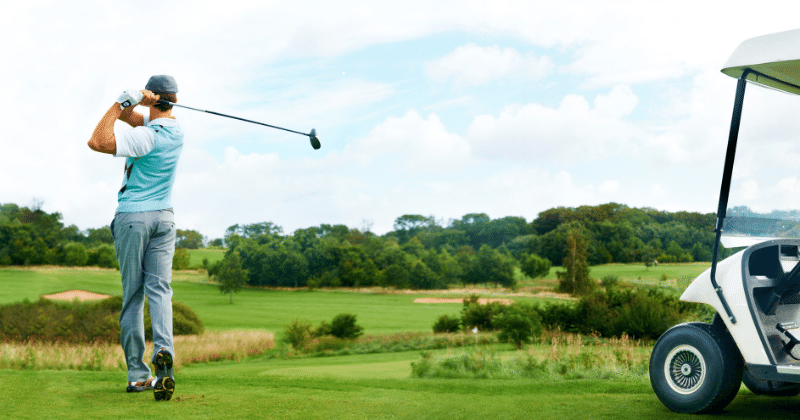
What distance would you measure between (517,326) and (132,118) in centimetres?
1344

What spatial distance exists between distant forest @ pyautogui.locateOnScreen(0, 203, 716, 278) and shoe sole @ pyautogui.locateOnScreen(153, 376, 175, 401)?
24.7 meters

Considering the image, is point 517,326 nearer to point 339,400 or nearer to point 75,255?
point 339,400

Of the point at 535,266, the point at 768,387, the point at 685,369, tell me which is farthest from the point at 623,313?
the point at 685,369

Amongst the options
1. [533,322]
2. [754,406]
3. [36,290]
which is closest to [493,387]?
[754,406]

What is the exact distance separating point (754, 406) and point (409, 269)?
28.2 metres

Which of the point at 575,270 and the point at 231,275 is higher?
the point at 575,270

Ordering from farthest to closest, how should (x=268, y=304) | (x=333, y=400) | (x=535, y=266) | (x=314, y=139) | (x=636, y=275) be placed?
(x=268, y=304) → (x=535, y=266) → (x=636, y=275) → (x=314, y=139) → (x=333, y=400)

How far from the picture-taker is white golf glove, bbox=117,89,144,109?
3.78 metres

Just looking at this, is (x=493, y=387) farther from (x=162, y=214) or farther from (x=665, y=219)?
(x=665, y=219)

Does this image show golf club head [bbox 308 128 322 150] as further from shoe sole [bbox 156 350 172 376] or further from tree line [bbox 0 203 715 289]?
tree line [bbox 0 203 715 289]

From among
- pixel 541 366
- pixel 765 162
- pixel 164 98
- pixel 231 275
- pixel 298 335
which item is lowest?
pixel 298 335

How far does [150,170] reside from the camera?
12.9ft

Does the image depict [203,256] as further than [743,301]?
Yes

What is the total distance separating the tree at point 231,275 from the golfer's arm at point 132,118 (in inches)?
1202
